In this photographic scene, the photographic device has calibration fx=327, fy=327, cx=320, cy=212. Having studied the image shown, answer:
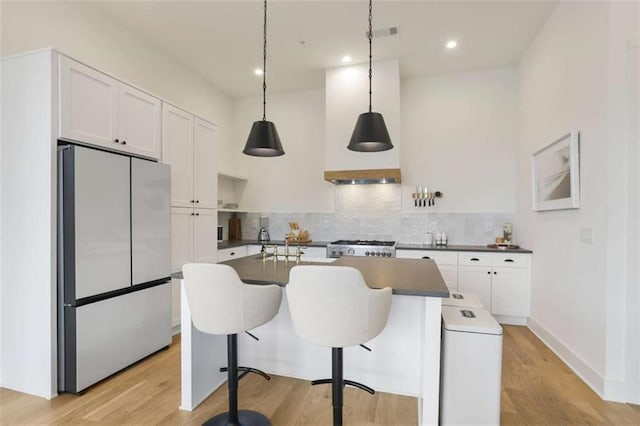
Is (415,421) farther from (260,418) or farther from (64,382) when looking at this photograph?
(64,382)

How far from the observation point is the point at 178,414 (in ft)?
6.84

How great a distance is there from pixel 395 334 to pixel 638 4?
8.95 ft

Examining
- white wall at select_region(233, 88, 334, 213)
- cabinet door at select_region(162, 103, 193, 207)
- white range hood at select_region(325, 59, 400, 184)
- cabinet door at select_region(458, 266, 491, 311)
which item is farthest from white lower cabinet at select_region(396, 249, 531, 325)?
cabinet door at select_region(162, 103, 193, 207)

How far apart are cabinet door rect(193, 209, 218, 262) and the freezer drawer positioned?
0.62 metres

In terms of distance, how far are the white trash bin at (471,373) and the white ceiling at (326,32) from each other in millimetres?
2764

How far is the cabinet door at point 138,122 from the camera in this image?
277cm

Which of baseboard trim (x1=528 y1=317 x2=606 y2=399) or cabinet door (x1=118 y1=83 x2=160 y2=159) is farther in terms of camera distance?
cabinet door (x1=118 y1=83 x2=160 y2=159)

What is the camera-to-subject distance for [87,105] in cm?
246

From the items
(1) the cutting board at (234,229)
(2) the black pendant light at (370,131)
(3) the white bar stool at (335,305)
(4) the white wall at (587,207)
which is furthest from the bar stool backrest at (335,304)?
(1) the cutting board at (234,229)

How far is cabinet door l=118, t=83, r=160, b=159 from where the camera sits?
2.77 m

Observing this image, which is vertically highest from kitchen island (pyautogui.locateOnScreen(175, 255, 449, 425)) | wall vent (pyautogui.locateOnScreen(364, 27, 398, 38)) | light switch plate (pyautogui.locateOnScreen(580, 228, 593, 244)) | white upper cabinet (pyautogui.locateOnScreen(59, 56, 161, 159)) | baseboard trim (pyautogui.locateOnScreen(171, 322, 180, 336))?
wall vent (pyautogui.locateOnScreen(364, 27, 398, 38))

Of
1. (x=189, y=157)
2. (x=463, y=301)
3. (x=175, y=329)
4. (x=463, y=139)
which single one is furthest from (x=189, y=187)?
(x=463, y=139)

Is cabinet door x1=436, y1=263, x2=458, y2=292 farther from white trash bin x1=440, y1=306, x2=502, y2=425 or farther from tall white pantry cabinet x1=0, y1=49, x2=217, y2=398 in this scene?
tall white pantry cabinet x1=0, y1=49, x2=217, y2=398

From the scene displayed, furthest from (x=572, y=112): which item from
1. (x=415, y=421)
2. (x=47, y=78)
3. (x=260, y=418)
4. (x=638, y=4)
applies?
(x=47, y=78)
